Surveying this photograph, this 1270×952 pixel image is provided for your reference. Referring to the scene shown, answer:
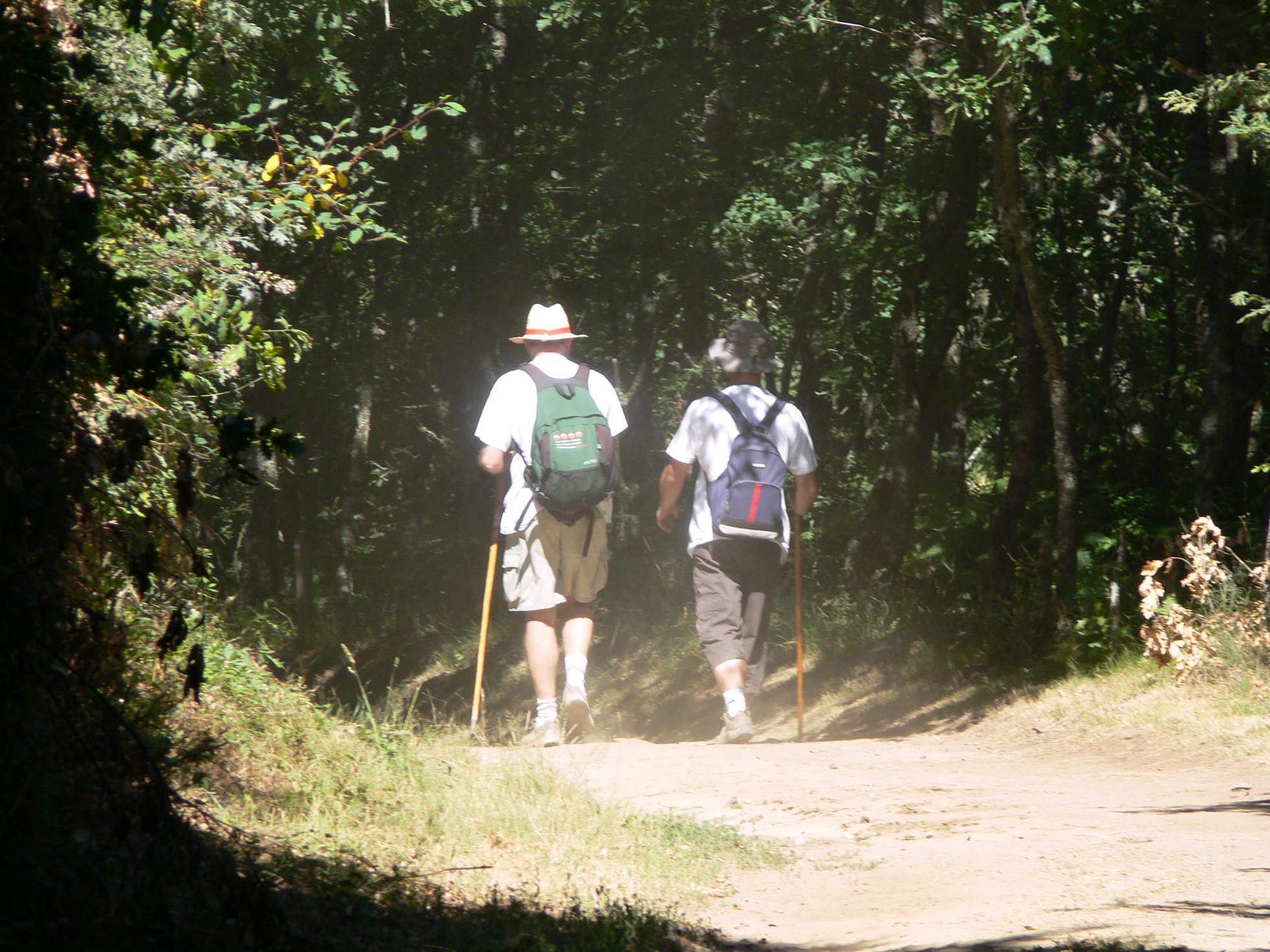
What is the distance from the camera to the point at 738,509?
316 inches

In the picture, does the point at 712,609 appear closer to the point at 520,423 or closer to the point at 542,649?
the point at 542,649

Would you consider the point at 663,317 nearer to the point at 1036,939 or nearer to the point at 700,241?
the point at 700,241

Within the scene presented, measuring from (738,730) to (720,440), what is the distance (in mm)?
1633

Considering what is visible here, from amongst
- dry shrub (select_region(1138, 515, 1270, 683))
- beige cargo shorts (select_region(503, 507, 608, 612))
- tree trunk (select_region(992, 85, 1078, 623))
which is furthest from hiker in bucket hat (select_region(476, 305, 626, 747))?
dry shrub (select_region(1138, 515, 1270, 683))

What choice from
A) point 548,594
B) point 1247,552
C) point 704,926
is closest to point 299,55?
point 548,594

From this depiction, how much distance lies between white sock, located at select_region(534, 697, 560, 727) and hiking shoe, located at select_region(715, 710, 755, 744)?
1.00 metres

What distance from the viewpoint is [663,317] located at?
13.4m

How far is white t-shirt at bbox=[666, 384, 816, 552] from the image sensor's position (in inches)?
321

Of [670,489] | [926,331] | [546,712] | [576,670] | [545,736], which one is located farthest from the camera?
[926,331]

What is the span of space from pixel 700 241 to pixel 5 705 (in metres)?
9.88

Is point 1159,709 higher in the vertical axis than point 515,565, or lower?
lower

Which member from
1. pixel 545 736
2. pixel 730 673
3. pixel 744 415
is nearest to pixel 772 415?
pixel 744 415

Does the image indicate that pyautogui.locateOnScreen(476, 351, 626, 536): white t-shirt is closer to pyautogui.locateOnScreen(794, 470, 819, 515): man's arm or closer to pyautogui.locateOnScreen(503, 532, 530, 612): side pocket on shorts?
pyautogui.locateOnScreen(503, 532, 530, 612): side pocket on shorts

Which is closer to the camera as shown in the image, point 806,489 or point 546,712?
point 546,712
